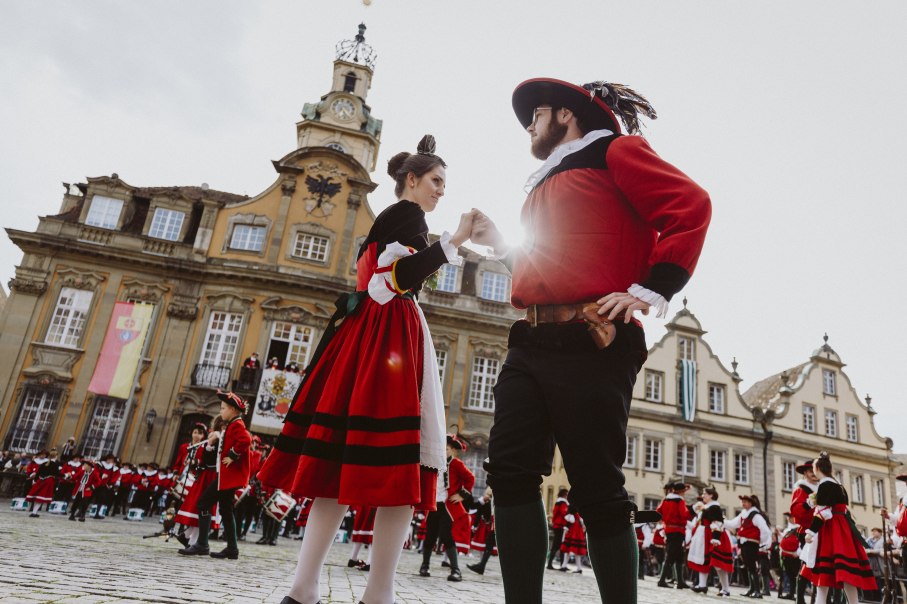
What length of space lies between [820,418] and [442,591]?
36.2 meters

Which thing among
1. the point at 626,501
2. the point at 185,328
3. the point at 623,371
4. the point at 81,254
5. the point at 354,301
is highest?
the point at 81,254

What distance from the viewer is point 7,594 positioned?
2.58m

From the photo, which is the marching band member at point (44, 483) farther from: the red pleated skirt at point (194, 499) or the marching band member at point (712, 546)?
the marching band member at point (712, 546)

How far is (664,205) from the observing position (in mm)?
2287

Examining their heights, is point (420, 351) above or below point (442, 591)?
above

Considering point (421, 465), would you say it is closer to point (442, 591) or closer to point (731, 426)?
point (442, 591)

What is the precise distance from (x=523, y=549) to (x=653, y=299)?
0.99 meters

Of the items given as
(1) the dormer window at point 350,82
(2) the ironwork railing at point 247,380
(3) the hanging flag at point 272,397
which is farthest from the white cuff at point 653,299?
(1) the dormer window at point 350,82

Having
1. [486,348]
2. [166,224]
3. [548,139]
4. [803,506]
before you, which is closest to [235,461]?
[548,139]

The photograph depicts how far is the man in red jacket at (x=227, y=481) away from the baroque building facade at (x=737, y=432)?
73.4 feet

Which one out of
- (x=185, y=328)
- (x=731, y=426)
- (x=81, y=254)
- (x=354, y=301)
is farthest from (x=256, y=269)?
(x=731, y=426)

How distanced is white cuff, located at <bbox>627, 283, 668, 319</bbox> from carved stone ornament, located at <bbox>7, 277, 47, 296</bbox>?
91.4 ft

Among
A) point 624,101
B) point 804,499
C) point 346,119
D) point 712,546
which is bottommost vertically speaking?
point 712,546

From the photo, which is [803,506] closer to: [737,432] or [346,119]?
[737,432]
